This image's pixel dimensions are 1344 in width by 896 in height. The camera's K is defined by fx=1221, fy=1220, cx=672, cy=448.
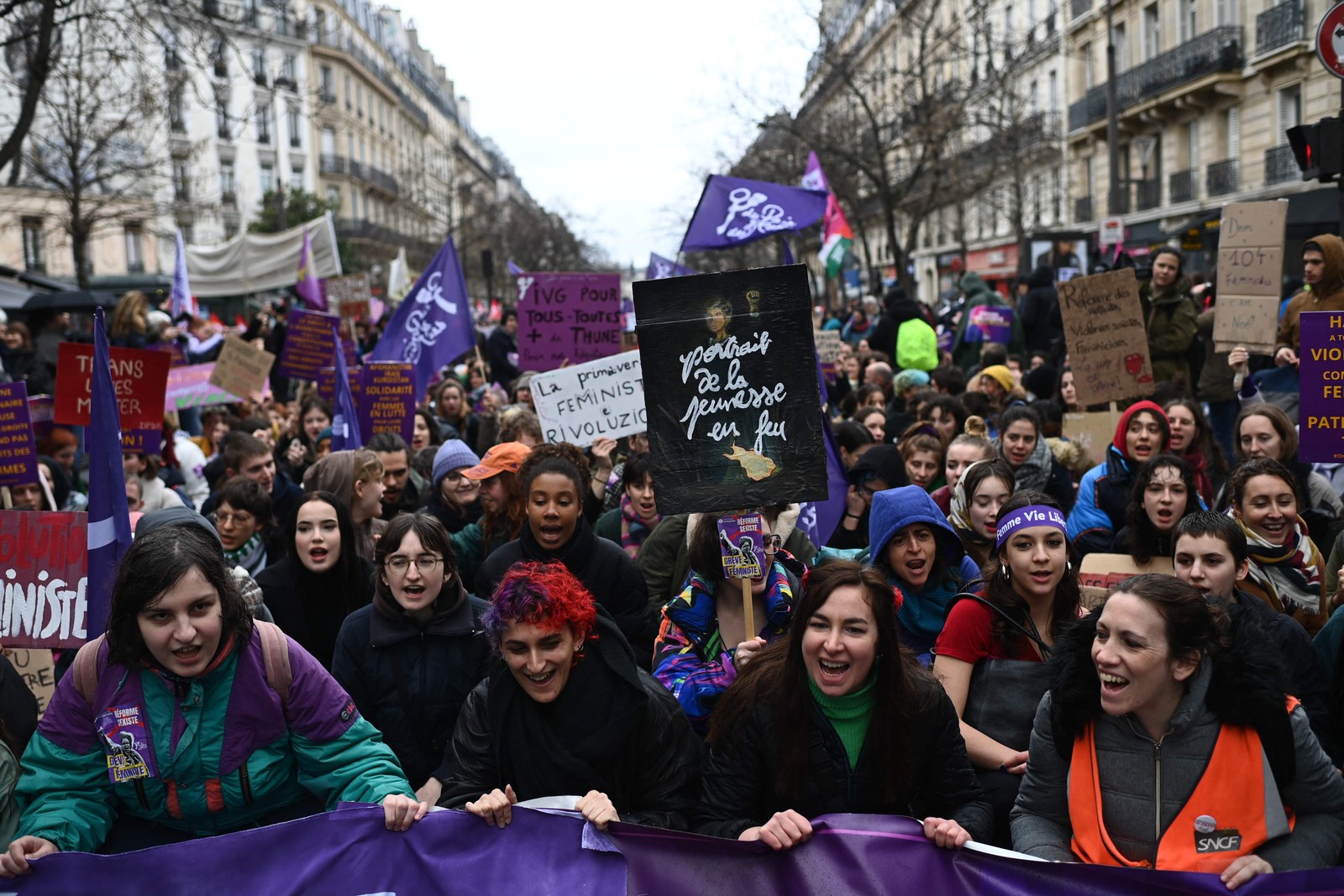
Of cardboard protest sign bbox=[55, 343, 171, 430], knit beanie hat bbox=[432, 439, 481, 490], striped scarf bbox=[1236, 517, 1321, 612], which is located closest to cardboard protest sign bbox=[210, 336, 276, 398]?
cardboard protest sign bbox=[55, 343, 171, 430]

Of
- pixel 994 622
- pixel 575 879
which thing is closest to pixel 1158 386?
pixel 994 622

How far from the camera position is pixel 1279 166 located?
26.9 m

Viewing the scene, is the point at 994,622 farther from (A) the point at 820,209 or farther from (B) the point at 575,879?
(A) the point at 820,209

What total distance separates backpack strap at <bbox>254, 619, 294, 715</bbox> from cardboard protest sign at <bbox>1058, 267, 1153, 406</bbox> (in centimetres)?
610

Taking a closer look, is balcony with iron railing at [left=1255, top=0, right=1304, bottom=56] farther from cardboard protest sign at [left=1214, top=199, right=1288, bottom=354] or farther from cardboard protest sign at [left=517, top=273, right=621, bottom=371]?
cardboard protest sign at [left=517, top=273, right=621, bottom=371]

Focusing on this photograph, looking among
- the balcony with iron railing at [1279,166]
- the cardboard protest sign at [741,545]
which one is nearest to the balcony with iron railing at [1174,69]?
the balcony with iron railing at [1279,166]

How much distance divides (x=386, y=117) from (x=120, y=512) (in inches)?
3082

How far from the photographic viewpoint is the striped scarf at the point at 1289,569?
177 inches

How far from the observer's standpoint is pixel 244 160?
Answer: 5709 cm

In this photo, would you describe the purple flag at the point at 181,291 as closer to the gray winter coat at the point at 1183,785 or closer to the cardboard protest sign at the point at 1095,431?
the cardboard protest sign at the point at 1095,431

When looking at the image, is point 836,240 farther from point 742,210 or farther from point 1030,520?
point 1030,520

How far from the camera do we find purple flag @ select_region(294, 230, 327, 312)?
53.9 feet

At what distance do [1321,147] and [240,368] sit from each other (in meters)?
7.99

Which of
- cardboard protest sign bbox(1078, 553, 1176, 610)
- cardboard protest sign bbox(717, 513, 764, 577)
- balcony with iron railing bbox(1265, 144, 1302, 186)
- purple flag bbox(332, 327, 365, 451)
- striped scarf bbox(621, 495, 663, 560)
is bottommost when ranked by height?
cardboard protest sign bbox(1078, 553, 1176, 610)
